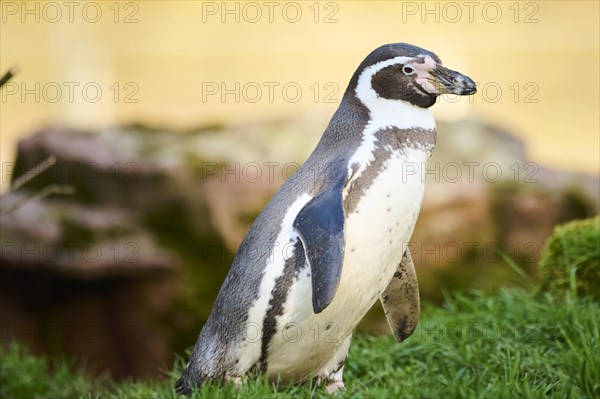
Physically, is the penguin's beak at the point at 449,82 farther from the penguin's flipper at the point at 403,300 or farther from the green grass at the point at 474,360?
the green grass at the point at 474,360

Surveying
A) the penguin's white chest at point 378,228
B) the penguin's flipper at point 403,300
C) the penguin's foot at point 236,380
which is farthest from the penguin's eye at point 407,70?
the penguin's foot at point 236,380

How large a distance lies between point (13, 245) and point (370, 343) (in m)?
2.43

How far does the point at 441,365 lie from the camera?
3.49 meters

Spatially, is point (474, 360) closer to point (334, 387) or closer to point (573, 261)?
point (334, 387)

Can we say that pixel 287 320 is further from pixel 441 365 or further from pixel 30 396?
pixel 30 396

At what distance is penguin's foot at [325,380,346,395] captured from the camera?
314 centimetres

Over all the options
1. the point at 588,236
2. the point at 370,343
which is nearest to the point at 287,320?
the point at 370,343

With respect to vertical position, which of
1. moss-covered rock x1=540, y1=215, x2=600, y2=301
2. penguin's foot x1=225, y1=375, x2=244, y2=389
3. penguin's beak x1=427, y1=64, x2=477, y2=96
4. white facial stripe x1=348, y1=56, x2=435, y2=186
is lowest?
moss-covered rock x1=540, y1=215, x2=600, y2=301

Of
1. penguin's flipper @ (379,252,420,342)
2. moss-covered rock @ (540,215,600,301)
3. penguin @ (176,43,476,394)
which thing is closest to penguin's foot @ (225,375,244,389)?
penguin @ (176,43,476,394)

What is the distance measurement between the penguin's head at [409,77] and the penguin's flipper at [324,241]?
0.40m

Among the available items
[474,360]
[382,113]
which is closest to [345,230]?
[382,113]

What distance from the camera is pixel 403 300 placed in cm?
337

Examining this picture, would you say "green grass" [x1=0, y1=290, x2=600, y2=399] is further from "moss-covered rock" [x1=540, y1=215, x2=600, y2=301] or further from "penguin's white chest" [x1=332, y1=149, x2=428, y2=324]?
"penguin's white chest" [x1=332, y1=149, x2=428, y2=324]

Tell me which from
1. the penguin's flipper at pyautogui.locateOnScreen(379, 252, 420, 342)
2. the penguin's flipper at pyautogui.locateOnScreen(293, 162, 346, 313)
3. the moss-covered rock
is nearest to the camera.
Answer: the penguin's flipper at pyautogui.locateOnScreen(293, 162, 346, 313)
